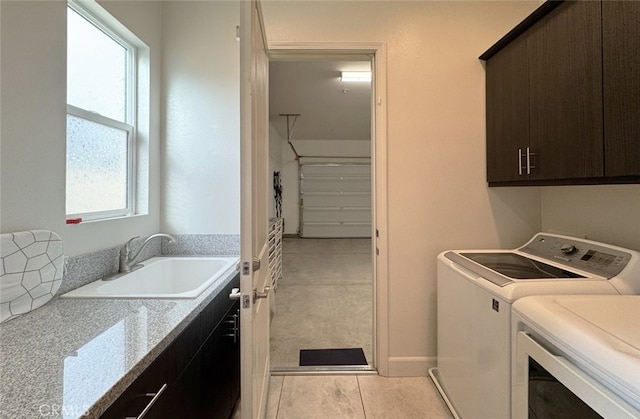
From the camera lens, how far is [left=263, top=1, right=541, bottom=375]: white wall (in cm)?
200

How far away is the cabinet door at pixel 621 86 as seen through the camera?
1.09 meters

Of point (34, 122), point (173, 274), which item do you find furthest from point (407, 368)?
point (34, 122)

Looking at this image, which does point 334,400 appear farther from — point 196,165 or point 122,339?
point 196,165

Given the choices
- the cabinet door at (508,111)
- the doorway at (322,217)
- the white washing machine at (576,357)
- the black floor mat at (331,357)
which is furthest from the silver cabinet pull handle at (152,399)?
the cabinet door at (508,111)

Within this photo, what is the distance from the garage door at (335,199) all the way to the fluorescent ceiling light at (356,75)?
4133 millimetres

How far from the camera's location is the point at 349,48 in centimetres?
199

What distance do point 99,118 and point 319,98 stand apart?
3.11m

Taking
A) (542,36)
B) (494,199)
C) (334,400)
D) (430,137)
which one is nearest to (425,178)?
(430,137)

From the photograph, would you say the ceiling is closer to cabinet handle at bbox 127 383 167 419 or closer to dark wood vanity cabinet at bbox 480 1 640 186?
dark wood vanity cabinet at bbox 480 1 640 186

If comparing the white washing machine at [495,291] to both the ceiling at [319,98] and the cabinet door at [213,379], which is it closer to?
the cabinet door at [213,379]

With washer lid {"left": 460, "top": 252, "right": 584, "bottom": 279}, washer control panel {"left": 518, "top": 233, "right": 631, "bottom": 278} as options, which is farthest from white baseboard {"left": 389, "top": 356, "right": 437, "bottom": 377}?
washer control panel {"left": 518, "top": 233, "right": 631, "bottom": 278}

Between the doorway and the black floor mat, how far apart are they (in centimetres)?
6

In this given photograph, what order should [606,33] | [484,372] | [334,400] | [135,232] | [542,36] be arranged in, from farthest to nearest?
[135,232]
[334,400]
[542,36]
[484,372]
[606,33]

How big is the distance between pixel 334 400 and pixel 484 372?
0.93 m
